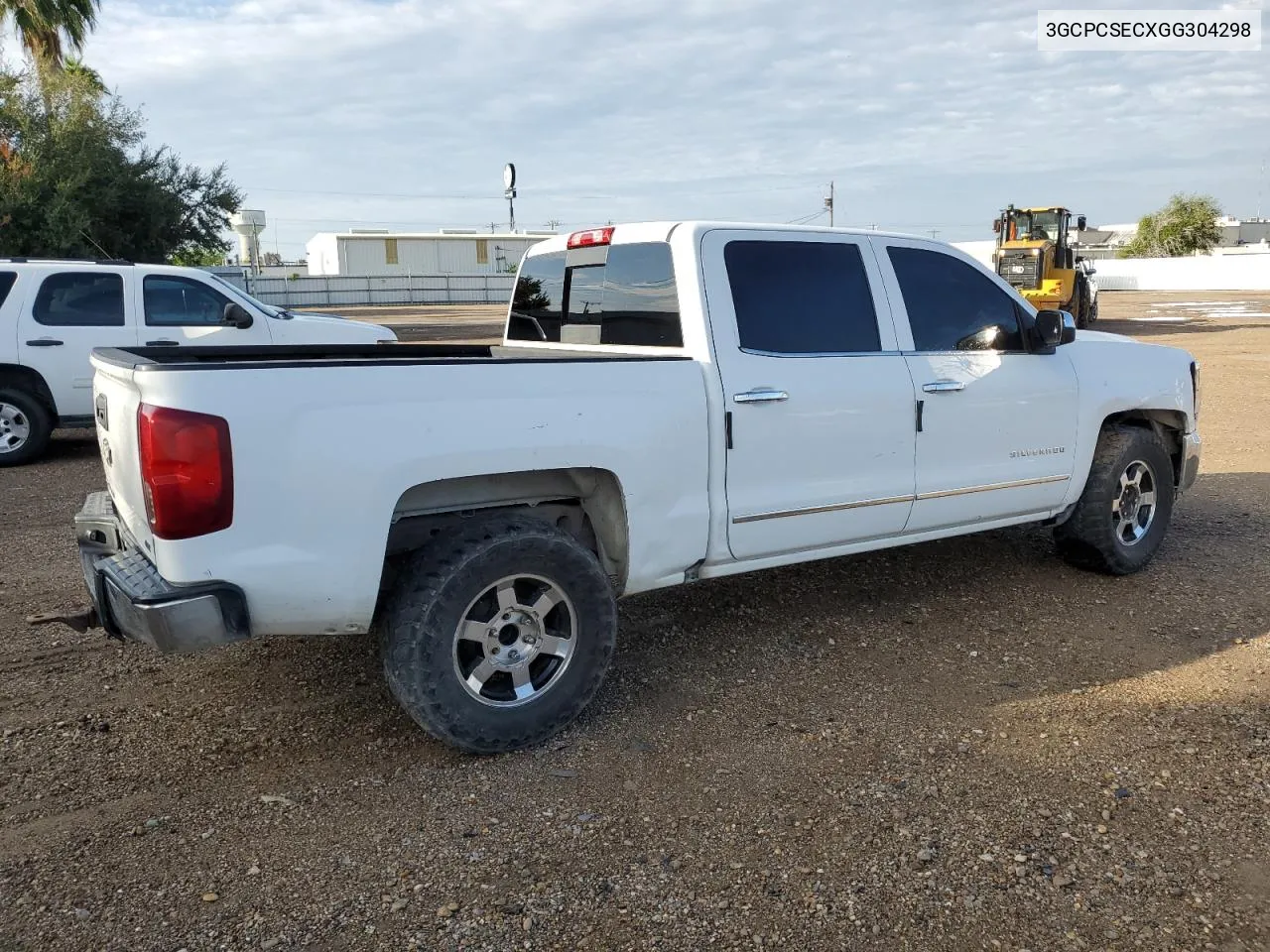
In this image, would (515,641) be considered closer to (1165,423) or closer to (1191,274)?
(1165,423)

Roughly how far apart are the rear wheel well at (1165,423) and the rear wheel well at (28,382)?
875 centimetres

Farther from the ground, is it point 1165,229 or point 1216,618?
point 1165,229

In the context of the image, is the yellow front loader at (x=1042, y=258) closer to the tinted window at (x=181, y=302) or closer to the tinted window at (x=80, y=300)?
the tinted window at (x=181, y=302)

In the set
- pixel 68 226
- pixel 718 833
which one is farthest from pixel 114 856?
pixel 68 226

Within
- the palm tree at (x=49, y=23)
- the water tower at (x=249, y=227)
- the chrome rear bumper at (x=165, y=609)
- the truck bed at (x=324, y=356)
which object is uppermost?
the palm tree at (x=49, y=23)

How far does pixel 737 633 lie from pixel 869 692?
85 cm

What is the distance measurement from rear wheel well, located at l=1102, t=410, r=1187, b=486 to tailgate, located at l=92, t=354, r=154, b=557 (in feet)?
15.7

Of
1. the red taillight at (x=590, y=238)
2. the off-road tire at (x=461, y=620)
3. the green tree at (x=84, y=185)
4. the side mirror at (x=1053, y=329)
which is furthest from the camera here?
the green tree at (x=84, y=185)

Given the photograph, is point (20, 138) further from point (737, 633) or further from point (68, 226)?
point (737, 633)

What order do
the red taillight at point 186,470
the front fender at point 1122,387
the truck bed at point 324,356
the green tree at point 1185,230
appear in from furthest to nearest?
the green tree at point 1185,230, the front fender at point 1122,387, the truck bed at point 324,356, the red taillight at point 186,470

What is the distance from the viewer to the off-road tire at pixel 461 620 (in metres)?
3.51

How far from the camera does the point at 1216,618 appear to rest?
514 centimetres

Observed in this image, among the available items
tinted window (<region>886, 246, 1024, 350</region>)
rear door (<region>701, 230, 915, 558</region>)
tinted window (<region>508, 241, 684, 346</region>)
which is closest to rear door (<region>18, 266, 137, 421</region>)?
tinted window (<region>508, 241, 684, 346</region>)

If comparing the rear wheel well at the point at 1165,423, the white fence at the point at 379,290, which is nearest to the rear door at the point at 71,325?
the rear wheel well at the point at 1165,423
